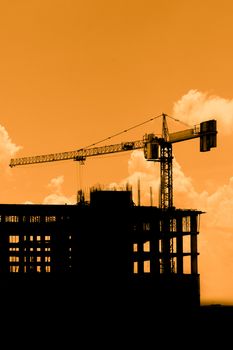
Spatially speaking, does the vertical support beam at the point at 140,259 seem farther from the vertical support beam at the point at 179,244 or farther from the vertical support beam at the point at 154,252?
the vertical support beam at the point at 179,244

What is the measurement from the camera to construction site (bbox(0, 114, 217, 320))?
14212 centimetres

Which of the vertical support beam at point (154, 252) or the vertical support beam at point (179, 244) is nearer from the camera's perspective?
the vertical support beam at point (154, 252)

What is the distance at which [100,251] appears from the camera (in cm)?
14438

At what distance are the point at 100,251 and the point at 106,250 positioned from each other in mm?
1128

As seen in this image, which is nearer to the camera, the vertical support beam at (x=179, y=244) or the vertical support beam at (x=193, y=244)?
the vertical support beam at (x=179, y=244)

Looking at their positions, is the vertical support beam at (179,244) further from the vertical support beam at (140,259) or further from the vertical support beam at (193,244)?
the vertical support beam at (140,259)

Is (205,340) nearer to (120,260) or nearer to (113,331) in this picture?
(113,331)

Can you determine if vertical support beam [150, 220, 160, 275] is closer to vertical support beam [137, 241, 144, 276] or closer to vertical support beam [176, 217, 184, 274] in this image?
vertical support beam [137, 241, 144, 276]

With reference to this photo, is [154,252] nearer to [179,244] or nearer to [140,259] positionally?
[140,259]

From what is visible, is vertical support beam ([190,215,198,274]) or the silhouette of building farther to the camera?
vertical support beam ([190,215,198,274])

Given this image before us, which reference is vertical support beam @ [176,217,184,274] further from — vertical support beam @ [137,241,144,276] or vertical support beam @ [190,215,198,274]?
vertical support beam @ [137,241,144,276]

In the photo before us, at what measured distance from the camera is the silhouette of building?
142250 mm

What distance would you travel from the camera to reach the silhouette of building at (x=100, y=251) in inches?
5600

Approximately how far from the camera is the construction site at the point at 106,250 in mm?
142125
